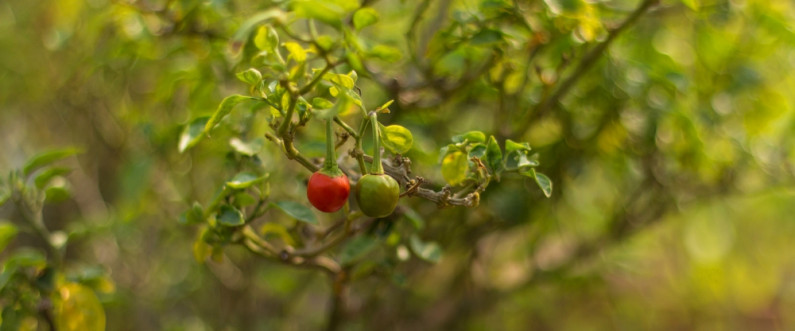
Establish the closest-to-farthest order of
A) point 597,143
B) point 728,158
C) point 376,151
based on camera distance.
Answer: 1. point 376,151
2. point 597,143
3. point 728,158

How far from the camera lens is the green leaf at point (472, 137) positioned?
29.8 inches

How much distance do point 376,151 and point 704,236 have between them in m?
1.30

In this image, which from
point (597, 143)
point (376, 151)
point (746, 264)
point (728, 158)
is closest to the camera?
point (376, 151)

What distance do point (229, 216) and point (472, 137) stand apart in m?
0.32

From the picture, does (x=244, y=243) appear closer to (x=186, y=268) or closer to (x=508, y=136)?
(x=508, y=136)

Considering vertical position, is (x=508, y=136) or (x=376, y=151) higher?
(x=376, y=151)

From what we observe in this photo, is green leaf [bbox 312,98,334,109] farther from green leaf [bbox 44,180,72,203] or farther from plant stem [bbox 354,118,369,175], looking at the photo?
green leaf [bbox 44,180,72,203]

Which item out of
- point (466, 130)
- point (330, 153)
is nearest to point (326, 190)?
point (330, 153)

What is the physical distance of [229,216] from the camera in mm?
829

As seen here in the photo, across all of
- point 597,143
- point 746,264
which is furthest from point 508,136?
point 746,264

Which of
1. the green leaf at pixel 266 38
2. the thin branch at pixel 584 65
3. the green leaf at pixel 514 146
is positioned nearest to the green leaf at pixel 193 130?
the green leaf at pixel 266 38

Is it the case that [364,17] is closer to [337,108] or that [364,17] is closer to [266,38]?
[266,38]

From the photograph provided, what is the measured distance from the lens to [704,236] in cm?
169

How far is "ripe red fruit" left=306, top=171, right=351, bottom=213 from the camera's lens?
69 centimetres
